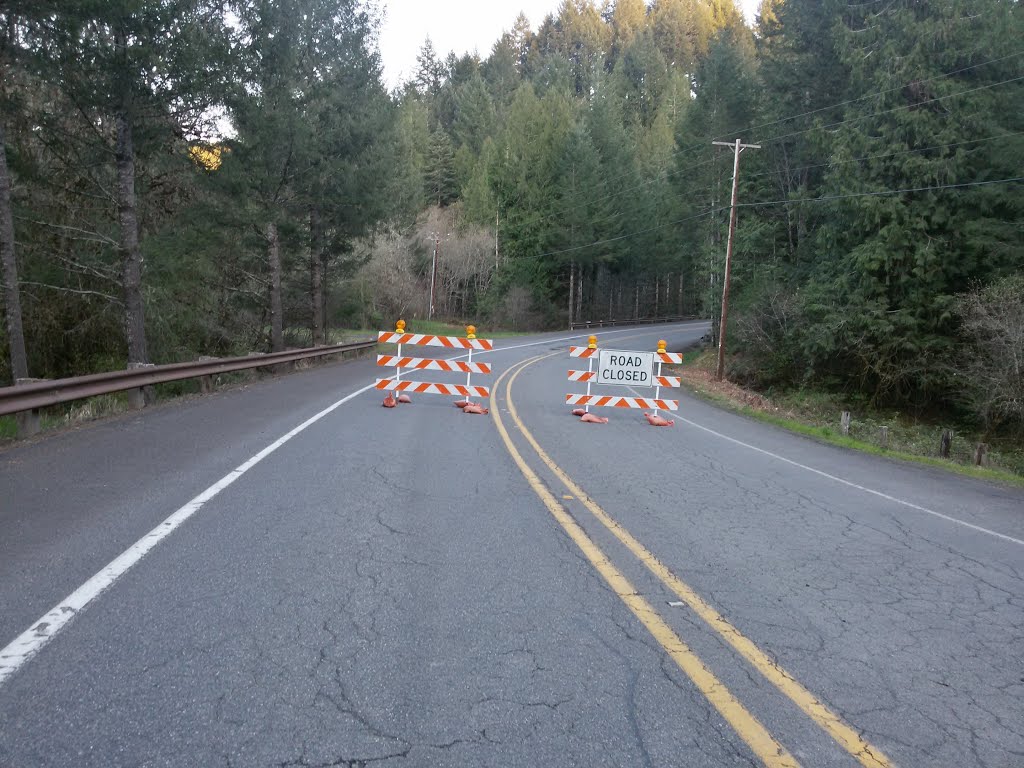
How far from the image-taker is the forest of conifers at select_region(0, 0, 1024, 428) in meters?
15.0

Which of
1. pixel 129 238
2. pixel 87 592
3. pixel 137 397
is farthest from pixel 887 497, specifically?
pixel 129 238

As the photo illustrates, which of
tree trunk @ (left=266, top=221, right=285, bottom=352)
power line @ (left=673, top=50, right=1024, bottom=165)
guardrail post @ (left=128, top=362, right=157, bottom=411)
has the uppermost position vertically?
power line @ (left=673, top=50, right=1024, bottom=165)

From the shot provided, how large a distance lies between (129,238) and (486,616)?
1403cm

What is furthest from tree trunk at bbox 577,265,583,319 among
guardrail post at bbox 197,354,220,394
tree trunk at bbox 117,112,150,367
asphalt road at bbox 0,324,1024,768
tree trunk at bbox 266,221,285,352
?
asphalt road at bbox 0,324,1024,768

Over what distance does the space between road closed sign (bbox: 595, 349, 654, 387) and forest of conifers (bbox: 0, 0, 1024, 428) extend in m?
9.78

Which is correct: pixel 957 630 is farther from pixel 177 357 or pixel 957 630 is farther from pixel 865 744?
pixel 177 357

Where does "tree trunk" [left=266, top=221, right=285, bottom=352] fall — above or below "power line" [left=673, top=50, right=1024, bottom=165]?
below

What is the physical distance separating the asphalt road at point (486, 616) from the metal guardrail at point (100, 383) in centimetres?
101

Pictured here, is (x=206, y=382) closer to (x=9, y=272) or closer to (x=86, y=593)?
(x=9, y=272)

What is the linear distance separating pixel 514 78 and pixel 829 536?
3726 inches

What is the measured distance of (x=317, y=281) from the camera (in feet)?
98.2

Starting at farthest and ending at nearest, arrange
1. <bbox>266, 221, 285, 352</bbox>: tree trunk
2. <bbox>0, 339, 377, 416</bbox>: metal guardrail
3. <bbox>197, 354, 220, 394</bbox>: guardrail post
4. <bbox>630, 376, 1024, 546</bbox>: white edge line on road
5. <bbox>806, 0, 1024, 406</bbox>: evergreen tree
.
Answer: <bbox>266, 221, 285, 352</bbox>: tree trunk < <bbox>806, 0, 1024, 406</bbox>: evergreen tree < <bbox>197, 354, 220, 394</bbox>: guardrail post < <bbox>0, 339, 377, 416</bbox>: metal guardrail < <bbox>630, 376, 1024, 546</bbox>: white edge line on road

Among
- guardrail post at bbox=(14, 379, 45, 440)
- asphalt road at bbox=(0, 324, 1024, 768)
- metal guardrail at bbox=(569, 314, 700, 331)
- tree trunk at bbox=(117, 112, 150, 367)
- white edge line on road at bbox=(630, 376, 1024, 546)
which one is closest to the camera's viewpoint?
asphalt road at bbox=(0, 324, 1024, 768)

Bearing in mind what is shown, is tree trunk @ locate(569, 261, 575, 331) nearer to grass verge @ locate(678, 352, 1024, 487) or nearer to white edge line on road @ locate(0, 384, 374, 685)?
grass verge @ locate(678, 352, 1024, 487)
